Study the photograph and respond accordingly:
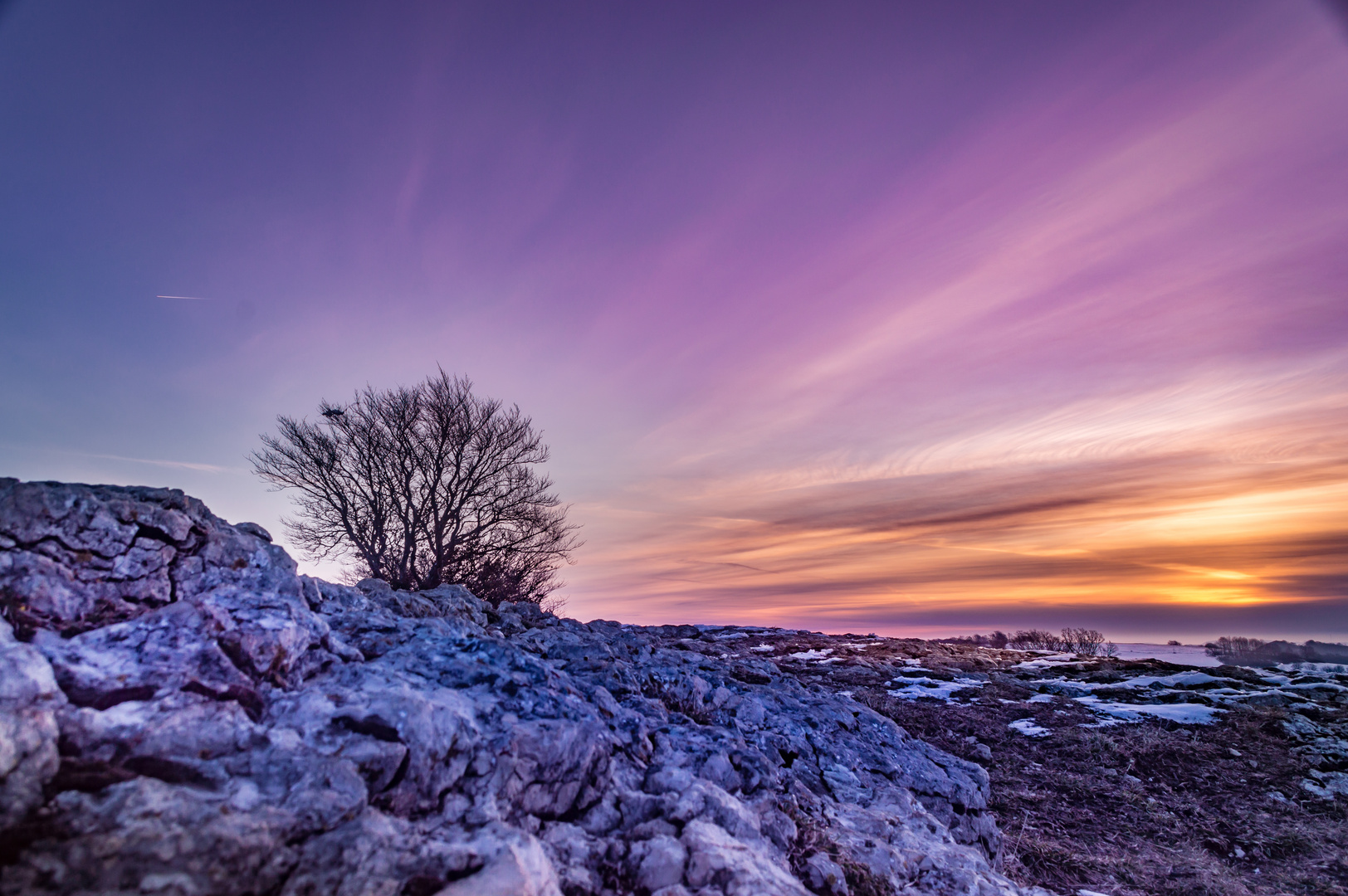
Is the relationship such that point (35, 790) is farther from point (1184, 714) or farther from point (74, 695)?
point (1184, 714)

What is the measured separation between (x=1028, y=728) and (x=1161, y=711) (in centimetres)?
352

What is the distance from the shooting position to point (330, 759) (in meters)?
3.03

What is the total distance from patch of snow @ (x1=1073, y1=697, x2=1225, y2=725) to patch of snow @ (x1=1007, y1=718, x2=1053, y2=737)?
1.88m

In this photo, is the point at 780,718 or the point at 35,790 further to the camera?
the point at 780,718

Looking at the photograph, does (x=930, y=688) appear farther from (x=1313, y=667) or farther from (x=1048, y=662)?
(x=1313, y=667)

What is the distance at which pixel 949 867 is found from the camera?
4.36m

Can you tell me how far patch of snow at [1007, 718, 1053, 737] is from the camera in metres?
10.8

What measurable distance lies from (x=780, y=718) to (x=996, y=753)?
5959mm

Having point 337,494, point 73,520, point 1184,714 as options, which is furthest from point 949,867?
point 337,494

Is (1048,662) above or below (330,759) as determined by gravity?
below

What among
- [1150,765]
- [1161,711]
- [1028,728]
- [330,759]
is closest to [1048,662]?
[1161,711]

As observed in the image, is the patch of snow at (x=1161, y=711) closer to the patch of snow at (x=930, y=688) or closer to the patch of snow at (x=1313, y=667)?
the patch of snow at (x=930, y=688)

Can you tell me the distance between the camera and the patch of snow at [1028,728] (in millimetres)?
10805

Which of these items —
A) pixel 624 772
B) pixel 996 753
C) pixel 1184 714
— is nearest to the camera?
pixel 624 772
